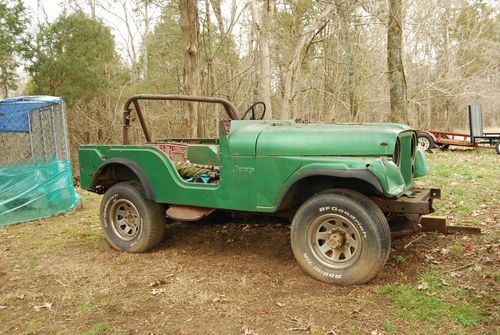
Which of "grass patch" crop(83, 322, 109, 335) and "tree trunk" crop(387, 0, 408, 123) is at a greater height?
"tree trunk" crop(387, 0, 408, 123)

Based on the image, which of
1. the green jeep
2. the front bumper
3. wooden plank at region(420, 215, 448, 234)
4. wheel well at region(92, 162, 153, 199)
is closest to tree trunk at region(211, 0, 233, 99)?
wheel well at region(92, 162, 153, 199)

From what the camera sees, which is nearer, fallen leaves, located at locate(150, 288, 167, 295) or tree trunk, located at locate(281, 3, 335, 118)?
fallen leaves, located at locate(150, 288, 167, 295)

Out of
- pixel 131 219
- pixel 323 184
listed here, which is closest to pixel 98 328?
pixel 131 219

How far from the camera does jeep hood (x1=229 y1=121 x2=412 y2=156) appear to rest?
11.8 feet

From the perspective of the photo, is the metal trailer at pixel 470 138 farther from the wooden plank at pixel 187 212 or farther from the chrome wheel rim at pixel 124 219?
the chrome wheel rim at pixel 124 219

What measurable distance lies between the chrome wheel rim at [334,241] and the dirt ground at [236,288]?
24cm

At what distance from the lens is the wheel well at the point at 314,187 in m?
3.75

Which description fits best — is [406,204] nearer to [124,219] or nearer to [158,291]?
[158,291]

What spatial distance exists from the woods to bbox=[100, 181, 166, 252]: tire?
3.72m

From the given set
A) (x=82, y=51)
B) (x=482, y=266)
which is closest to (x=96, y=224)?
(x=482, y=266)

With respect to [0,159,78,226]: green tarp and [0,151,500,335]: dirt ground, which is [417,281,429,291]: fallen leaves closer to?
[0,151,500,335]: dirt ground

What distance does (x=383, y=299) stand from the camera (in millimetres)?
3365

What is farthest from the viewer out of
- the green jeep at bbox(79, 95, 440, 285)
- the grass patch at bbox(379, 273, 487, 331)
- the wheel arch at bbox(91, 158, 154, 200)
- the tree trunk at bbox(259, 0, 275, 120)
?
the tree trunk at bbox(259, 0, 275, 120)

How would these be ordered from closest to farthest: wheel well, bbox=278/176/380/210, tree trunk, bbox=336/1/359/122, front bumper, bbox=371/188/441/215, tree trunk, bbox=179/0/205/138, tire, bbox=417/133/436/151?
front bumper, bbox=371/188/441/215 < wheel well, bbox=278/176/380/210 < tree trunk, bbox=179/0/205/138 < tree trunk, bbox=336/1/359/122 < tire, bbox=417/133/436/151
